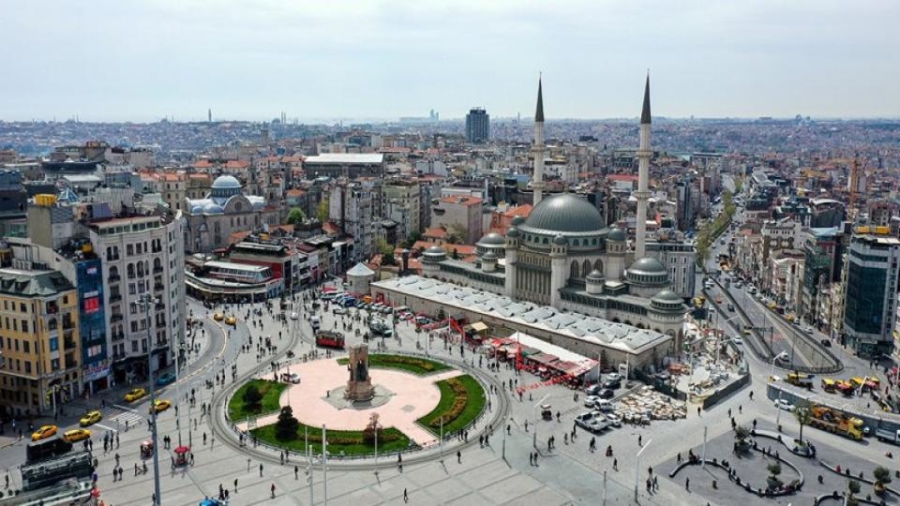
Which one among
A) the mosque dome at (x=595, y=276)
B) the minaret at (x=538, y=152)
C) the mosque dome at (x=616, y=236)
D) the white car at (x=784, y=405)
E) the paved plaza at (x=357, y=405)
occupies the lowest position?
the white car at (x=784, y=405)

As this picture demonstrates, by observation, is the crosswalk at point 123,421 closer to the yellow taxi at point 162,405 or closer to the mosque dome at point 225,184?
the yellow taxi at point 162,405

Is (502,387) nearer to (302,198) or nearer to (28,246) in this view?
(28,246)

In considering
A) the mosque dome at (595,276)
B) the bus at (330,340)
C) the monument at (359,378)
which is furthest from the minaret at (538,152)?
the monument at (359,378)

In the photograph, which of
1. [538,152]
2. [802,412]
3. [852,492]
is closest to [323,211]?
[538,152]

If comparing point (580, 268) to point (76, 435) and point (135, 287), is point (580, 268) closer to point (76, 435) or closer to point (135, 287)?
point (135, 287)

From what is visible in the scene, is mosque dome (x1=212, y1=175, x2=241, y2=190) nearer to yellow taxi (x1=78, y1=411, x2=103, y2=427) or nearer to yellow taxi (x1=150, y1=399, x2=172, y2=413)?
yellow taxi (x1=150, y1=399, x2=172, y2=413)

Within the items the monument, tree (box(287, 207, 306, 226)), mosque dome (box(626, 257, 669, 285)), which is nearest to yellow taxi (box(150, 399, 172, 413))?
the monument
